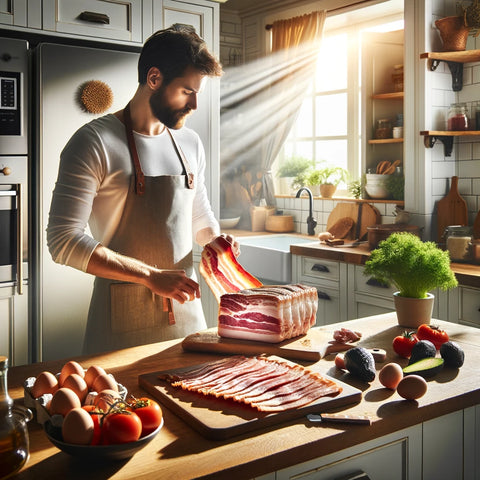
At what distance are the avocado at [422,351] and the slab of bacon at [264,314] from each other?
40 centimetres

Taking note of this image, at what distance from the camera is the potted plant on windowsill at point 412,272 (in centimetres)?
219

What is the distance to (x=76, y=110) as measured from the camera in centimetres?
317

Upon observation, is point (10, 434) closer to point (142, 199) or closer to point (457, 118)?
point (142, 199)

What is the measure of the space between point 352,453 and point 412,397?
0.77 feet

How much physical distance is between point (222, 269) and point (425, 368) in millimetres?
876

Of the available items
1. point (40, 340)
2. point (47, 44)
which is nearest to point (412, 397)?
point (40, 340)

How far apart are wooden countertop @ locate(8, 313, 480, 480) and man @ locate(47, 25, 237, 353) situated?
79cm

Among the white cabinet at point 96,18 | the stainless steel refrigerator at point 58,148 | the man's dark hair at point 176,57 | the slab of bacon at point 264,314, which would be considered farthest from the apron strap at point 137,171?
the white cabinet at point 96,18

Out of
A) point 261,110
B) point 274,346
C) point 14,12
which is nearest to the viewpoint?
point 274,346

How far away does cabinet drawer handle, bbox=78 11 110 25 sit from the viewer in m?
3.17

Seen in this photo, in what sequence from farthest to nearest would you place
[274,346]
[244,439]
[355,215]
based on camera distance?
1. [355,215]
2. [274,346]
3. [244,439]

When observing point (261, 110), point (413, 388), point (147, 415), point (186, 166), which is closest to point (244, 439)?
point (147, 415)

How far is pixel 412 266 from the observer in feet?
7.18

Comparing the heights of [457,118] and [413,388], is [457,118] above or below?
above
